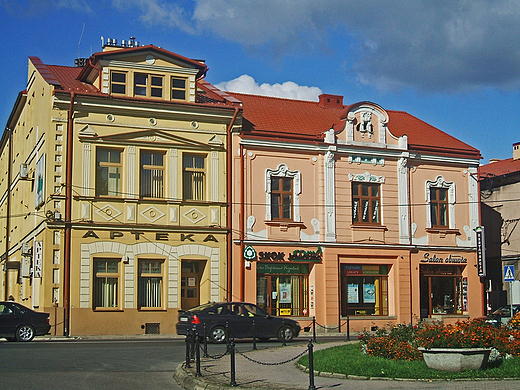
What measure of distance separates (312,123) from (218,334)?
1409cm

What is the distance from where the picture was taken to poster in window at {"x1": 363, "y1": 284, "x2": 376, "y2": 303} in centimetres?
3378

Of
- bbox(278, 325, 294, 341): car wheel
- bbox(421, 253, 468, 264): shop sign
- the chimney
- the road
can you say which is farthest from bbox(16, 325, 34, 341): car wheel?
the chimney

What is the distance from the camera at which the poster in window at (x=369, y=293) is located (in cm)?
3378

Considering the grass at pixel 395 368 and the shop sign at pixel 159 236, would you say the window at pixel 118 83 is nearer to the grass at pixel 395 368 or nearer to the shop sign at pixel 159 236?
the shop sign at pixel 159 236

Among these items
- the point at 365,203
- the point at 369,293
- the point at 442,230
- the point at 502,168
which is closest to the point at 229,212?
the point at 365,203

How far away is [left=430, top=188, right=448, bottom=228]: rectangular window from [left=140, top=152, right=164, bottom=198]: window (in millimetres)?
13685

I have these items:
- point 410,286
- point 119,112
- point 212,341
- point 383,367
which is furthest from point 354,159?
point 383,367

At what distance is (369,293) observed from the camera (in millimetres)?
33906

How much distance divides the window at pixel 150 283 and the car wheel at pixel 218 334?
6280 mm

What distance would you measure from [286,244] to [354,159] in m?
5.40

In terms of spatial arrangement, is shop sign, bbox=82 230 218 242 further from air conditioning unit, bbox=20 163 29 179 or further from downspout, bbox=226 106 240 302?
air conditioning unit, bbox=20 163 29 179

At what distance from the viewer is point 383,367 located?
14.4 meters

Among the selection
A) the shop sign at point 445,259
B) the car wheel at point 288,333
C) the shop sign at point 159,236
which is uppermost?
the shop sign at point 159,236

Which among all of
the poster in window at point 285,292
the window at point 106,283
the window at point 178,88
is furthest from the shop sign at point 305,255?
the window at point 178,88
